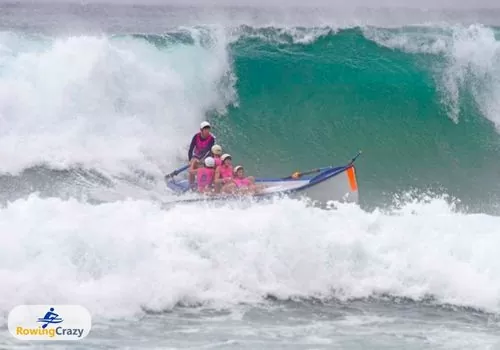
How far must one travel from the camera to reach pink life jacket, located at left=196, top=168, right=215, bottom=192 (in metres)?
13.2

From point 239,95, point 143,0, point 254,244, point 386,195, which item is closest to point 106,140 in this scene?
point 239,95

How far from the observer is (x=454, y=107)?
749 inches

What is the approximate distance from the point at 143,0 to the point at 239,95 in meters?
13.0

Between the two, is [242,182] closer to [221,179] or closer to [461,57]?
[221,179]

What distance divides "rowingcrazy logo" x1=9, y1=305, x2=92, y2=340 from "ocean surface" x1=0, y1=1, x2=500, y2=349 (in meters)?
0.11

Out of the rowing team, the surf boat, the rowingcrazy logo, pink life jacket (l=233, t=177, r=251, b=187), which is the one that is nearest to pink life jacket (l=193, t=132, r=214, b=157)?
the rowing team

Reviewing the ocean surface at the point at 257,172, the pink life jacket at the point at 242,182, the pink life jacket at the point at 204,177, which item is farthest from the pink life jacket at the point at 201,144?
the pink life jacket at the point at 242,182

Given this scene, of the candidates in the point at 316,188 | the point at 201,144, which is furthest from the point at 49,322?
the point at 201,144

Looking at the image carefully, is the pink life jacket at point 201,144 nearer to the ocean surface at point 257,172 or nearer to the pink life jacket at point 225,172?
the ocean surface at point 257,172

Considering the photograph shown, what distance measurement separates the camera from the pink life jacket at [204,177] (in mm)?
13156

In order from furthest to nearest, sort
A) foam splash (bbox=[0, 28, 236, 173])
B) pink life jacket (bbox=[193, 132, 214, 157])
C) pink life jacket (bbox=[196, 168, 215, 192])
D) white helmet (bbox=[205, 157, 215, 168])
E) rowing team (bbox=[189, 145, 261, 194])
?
foam splash (bbox=[0, 28, 236, 173]) < pink life jacket (bbox=[193, 132, 214, 157]) < white helmet (bbox=[205, 157, 215, 168]) < pink life jacket (bbox=[196, 168, 215, 192]) < rowing team (bbox=[189, 145, 261, 194])

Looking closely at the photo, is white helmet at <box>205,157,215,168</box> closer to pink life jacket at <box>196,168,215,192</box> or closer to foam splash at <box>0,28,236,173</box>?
pink life jacket at <box>196,168,215,192</box>

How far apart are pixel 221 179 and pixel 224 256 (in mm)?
2745

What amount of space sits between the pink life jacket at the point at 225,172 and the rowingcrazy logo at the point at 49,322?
4.50m
